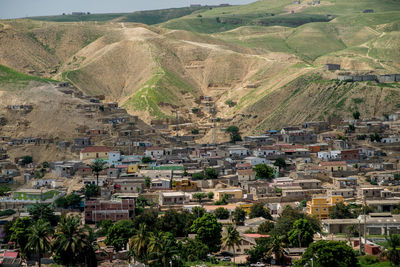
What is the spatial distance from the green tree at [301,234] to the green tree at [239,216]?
28.8 ft

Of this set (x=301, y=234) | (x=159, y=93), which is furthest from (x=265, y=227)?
(x=159, y=93)

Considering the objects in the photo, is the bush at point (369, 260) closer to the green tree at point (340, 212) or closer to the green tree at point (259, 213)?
the green tree at point (340, 212)

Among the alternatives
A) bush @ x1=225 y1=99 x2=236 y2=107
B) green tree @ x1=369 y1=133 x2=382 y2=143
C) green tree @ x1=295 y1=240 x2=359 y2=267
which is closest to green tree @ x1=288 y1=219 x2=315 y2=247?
green tree @ x1=295 y1=240 x2=359 y2=267

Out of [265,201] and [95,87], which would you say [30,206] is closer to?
[265,201]

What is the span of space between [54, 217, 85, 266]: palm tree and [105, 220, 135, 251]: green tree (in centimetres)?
839

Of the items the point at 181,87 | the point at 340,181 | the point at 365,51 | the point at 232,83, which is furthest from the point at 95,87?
the point at 340,181

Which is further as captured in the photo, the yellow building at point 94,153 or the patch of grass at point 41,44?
the patch of grass at point 41,44

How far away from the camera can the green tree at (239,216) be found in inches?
2825

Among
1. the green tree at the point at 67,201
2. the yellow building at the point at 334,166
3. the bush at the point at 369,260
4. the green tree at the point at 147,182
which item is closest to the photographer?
the bush at the point at 369,260

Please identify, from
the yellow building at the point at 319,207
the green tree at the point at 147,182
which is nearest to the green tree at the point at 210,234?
the yellow building at the point at 319,207

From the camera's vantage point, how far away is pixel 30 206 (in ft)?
253

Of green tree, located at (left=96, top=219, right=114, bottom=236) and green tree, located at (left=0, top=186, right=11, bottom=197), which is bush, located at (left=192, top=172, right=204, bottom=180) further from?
green tree, located at (left=0, top=186, right=11, bottom=197)

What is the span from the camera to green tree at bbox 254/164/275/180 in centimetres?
8894

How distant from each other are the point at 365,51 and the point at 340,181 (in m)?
101
